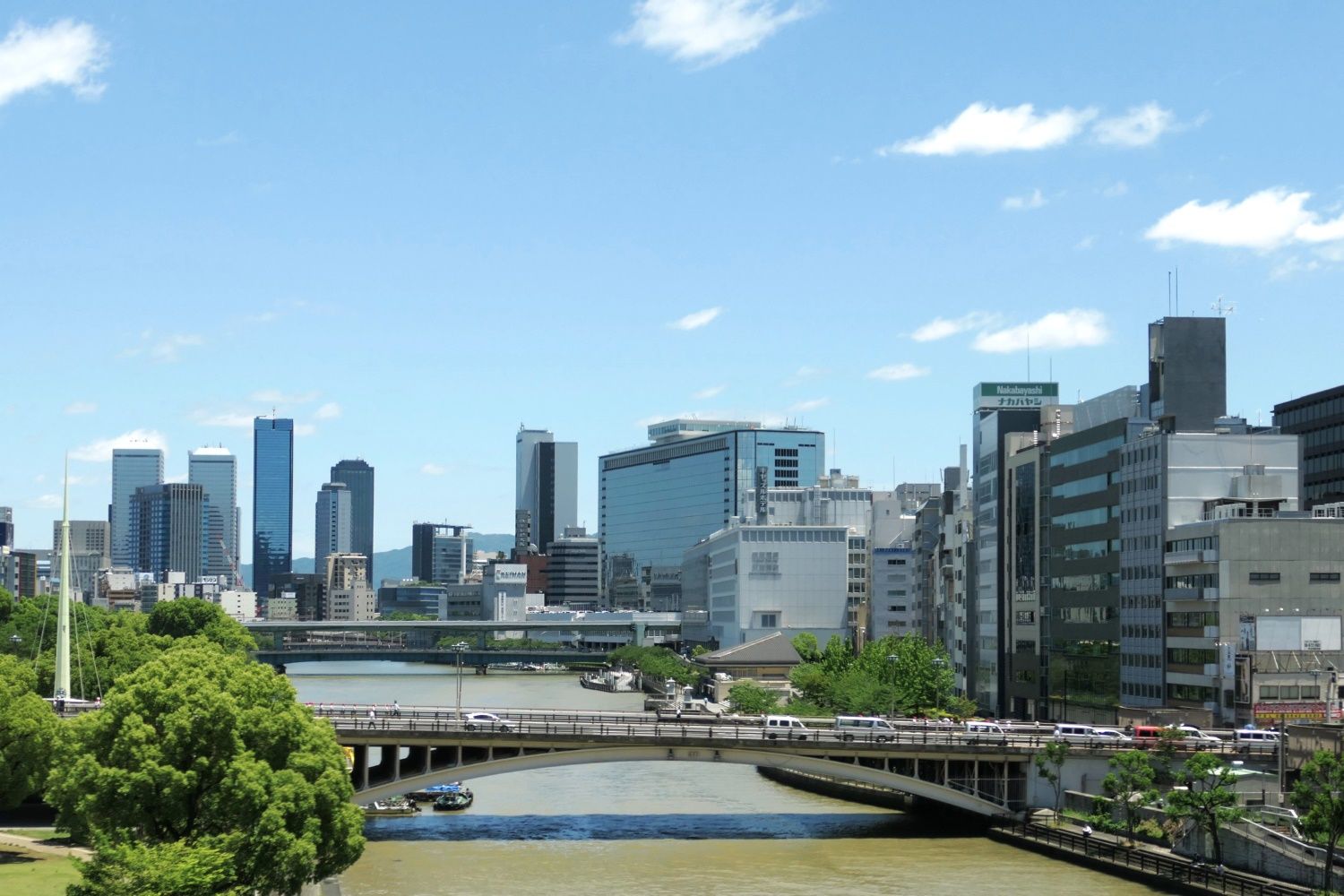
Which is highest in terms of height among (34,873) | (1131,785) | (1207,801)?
(1207,801)

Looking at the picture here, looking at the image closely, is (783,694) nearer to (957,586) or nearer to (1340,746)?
(957,586)

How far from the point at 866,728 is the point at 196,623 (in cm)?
7554

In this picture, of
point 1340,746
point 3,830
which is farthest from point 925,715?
point 3,830

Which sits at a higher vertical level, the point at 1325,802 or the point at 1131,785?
the point at 1325,802

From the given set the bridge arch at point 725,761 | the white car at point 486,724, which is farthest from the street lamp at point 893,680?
the white car at point 486,724

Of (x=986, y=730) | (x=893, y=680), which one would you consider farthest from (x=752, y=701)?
(x=986, y=730)

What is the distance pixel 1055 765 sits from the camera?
9481 cm

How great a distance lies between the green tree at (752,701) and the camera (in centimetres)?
16062

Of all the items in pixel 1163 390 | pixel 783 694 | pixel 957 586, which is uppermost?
pixel 1163 390

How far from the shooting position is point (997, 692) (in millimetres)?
153500

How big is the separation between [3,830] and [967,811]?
51613mm

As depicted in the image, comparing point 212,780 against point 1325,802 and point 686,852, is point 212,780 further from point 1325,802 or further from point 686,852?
point 1325,802

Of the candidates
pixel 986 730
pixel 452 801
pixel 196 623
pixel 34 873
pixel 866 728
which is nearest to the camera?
pixel 34 873

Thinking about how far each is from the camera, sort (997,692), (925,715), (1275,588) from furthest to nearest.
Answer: (997,692) → (925,715) → (1275,588)
